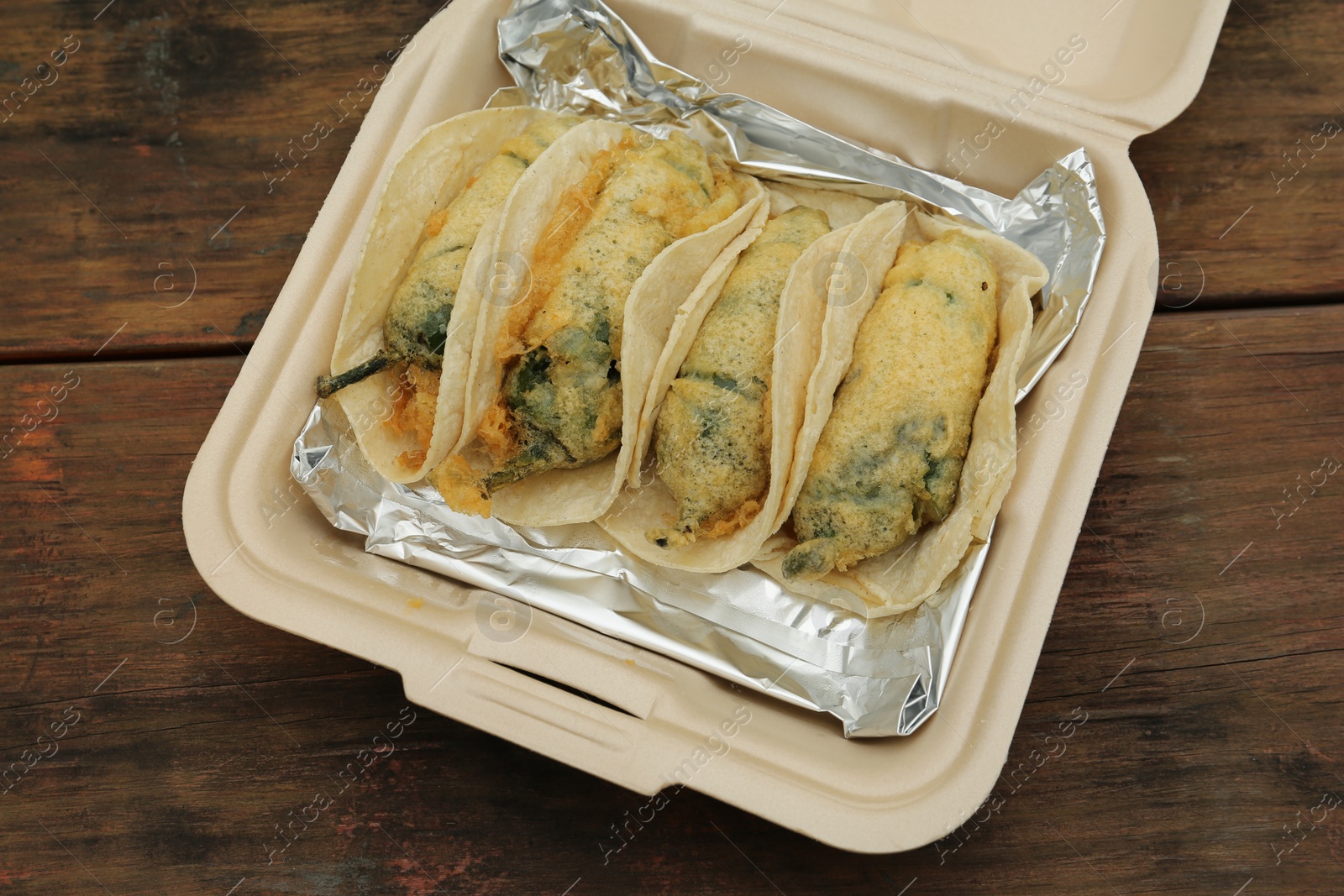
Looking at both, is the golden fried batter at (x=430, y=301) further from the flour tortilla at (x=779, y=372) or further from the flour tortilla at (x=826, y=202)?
the flour tortilla at (x=826, y=202)

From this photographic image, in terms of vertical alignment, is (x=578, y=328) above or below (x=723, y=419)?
above

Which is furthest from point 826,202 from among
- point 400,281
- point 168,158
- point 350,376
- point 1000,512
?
point 168,158

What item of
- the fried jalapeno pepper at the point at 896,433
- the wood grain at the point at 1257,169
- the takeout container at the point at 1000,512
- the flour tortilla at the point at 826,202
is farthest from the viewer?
the wood grain at the point at 1257,169

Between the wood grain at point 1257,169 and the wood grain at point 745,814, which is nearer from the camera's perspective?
the wood grain at point 745,814

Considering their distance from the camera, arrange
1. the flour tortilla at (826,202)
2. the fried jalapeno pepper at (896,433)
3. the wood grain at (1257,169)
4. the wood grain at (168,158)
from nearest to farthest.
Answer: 1. the fried jalapeno pepper at (896,433)
2. the flour tortilla at (826,202)
3. the wood grain at (1257,169)
4. the wood grain at (168,158)

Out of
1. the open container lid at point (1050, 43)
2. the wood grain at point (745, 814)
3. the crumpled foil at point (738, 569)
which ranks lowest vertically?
the wood grain at point (745, 814)

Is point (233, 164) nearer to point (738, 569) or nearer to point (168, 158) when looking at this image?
point (168, 158)

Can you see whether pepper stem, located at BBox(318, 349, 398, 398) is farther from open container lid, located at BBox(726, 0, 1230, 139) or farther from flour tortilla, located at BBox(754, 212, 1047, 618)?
open container lid, located at BBox(726, 0, 1230, 139)

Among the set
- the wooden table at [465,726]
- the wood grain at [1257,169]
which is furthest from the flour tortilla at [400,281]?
the wood grain at [1257,169]
